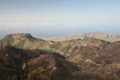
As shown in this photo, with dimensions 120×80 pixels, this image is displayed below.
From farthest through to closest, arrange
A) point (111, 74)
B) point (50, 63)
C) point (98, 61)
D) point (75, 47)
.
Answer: point (75, 47) < point (98, 61) < point (50, 63) < point (111, 74)

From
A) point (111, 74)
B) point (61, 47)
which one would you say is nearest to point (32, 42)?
point (61, 47)

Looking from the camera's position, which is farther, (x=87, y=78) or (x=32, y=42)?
(x=32, y=42)

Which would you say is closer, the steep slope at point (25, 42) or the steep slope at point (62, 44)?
the steep slope at point (62, 44)

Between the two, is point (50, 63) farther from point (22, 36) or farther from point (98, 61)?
point (22, 36)

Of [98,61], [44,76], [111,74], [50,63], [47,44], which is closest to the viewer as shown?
[44,76]

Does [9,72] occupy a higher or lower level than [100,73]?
higher

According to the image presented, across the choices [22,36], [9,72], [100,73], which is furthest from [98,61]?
[22,36]

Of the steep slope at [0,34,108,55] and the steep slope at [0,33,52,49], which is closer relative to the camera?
the steep slope at [0,34,108,55]

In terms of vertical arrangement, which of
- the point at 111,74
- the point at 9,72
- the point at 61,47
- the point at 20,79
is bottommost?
the point at 61,47

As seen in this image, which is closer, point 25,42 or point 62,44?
point 62,44

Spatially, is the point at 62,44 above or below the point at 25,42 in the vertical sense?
above
